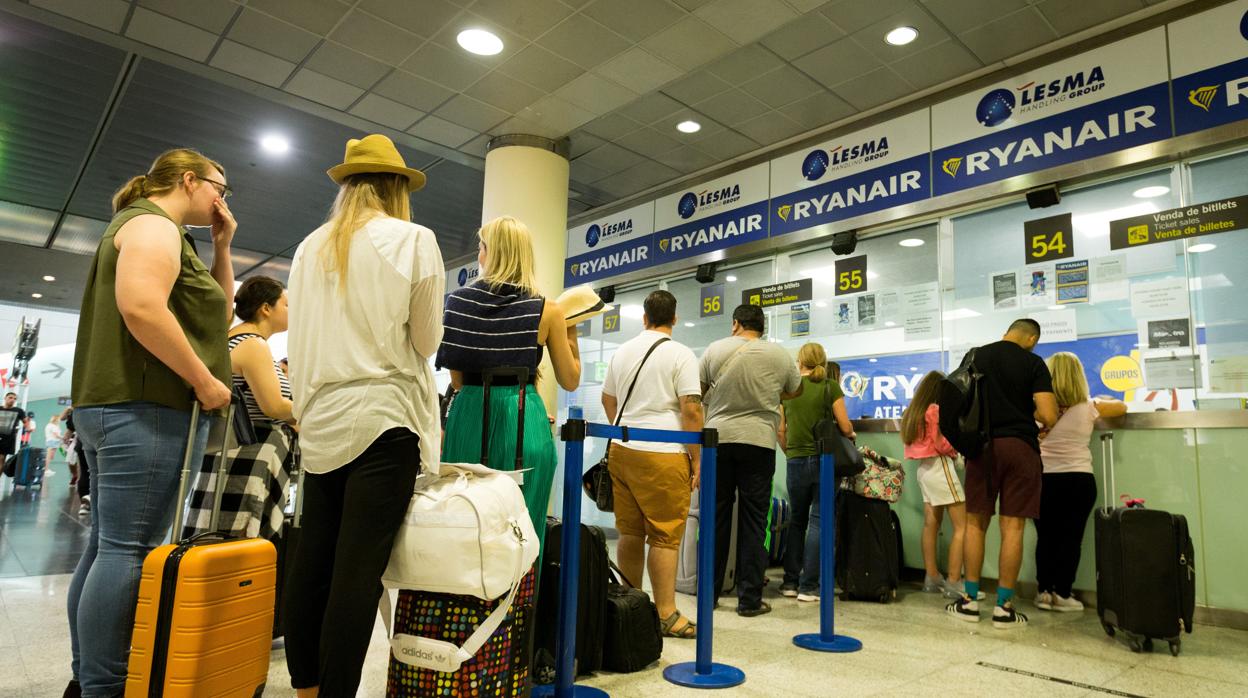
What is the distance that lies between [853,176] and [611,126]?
2.11 metres

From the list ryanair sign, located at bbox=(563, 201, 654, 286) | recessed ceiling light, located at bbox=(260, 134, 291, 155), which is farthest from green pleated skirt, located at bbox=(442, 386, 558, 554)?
recessed ceiling light, located at bbox=(260, 134, 291, 155)

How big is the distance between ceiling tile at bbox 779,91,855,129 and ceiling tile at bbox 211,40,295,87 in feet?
12.9

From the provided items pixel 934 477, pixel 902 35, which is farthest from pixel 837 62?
pixel 934 477

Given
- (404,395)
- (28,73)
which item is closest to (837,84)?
(404,395)

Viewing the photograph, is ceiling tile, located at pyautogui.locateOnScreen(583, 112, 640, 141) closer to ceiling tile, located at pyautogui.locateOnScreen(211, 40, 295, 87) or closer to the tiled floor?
ceiling tile, located at pyautogui.locateOnScreen(211, 40, 295, 87)

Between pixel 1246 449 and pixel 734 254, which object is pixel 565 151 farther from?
pixel 1246 449

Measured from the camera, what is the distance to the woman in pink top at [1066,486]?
4137 mm

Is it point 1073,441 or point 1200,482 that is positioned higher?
point 1073,441

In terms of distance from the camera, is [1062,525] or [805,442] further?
[805,442]

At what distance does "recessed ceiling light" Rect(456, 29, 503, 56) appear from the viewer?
5.01 metres

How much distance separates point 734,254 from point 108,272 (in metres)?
5.39

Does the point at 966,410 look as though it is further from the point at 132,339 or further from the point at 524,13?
the point at 132,339

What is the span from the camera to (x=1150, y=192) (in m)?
4.48

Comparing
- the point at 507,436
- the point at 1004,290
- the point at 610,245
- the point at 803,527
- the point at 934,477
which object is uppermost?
the point at 610,245
